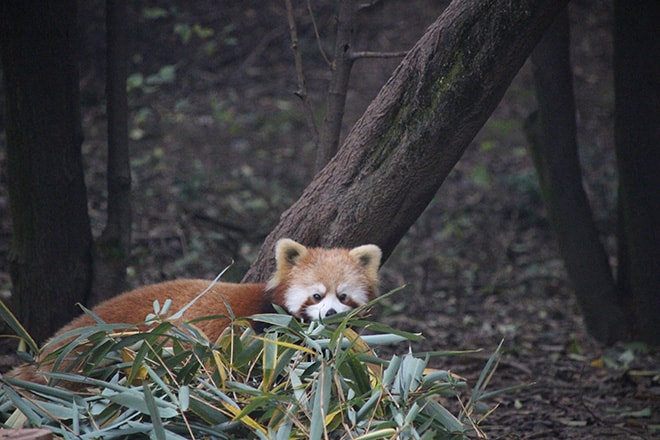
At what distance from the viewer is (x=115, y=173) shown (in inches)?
180

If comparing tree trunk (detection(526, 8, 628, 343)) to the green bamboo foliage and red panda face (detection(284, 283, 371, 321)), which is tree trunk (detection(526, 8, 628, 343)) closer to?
red panda face (detection(284, 283, 371, 321))

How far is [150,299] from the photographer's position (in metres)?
3.70

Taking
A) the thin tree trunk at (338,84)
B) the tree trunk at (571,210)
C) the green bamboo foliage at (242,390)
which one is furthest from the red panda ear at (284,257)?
the tree trunk at (571,210)

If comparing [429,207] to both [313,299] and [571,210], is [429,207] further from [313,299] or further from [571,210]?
[313,299]

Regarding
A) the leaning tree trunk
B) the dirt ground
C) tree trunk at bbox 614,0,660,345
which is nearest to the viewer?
the leaning tree trunk

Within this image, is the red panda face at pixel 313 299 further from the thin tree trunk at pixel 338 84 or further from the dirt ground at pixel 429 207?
the dirt ground at pixel 429 207

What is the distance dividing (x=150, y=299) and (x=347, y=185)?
Answer: 3.71ft

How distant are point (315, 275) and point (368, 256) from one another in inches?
11.1

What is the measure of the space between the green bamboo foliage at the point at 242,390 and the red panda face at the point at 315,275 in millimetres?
787

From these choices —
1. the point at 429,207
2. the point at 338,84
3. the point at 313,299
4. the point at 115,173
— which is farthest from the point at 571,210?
the point at 115,173

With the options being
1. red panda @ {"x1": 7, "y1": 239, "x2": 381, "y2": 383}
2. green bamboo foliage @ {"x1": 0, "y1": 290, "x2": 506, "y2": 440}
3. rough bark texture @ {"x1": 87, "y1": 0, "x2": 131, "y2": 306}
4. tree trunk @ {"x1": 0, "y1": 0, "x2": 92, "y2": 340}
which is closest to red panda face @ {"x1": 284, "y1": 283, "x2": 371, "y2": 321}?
red panda @ {"x1": 7, "y1": 239, "x2": 381, "y2": 383}

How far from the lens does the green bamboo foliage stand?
2.52 m

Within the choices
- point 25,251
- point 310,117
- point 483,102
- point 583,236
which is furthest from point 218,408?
point 583,236

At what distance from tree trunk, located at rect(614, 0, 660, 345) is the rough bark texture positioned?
3498 mm
